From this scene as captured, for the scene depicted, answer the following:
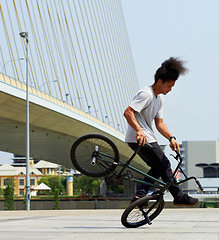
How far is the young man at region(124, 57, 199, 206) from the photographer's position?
252 inches

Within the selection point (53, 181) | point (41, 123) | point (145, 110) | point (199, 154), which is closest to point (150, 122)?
point (145, 110)

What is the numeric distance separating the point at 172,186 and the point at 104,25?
45.0 meters

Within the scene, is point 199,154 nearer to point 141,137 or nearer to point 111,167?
point 111,167

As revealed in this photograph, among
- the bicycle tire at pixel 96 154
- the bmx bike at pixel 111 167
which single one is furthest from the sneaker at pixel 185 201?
the bicycle tire at pixel 96 154

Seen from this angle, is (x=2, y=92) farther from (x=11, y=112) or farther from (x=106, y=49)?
(x=106, y=49)

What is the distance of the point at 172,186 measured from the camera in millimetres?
6480

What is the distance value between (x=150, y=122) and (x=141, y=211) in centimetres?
115

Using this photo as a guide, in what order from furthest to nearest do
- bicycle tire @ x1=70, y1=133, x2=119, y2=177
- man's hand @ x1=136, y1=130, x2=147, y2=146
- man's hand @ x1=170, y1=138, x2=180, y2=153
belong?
1. bicycle tire @ x1=70, y1=133, x2=119, y2=177
2. man's hand @ x1=170, y1=138, x2=180, y2=153
3. man's hand @ x1=136, y1=130, x2=147, y2=146

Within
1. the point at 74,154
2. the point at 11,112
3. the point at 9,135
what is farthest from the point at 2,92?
the point at 74,154

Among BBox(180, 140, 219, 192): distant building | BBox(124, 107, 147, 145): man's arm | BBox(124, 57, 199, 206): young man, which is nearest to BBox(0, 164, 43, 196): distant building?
BBox(180, 140, 219, 192): distant building

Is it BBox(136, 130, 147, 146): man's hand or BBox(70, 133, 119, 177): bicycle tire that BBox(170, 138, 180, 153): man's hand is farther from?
BBox(70, 133, 119, 177): bicycle tire

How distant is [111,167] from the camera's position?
6.62 m

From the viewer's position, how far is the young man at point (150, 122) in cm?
639

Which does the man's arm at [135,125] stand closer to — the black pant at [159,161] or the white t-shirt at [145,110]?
the white t-shirt at [145,110]
